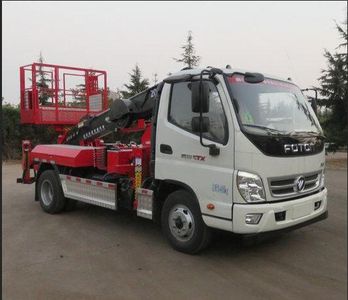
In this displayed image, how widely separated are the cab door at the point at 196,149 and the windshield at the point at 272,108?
226mm

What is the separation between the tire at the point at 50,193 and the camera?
315 inches

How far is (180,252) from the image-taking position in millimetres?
5629

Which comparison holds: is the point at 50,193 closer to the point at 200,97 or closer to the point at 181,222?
the point at 181,222

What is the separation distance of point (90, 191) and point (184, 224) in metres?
2.40

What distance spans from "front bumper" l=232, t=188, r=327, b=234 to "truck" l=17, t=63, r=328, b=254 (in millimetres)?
12

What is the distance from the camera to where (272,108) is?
17.9 feet

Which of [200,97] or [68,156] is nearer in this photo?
[200,97]

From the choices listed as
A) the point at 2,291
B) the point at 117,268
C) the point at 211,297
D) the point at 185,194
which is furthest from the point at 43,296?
the point at 185,194

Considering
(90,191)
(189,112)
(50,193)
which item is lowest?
(50,193)

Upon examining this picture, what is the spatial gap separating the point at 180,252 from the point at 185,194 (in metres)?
0.77

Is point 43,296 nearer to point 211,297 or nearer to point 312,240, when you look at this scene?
point 211,297

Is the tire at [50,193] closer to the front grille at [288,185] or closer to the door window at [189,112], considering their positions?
the door window at [189,112]

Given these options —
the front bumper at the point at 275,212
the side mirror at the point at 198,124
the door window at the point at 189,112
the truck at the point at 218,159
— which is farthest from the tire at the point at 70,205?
the front bumper at the point at 275,212

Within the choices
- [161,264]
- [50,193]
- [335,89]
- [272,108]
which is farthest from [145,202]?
[335,89]
